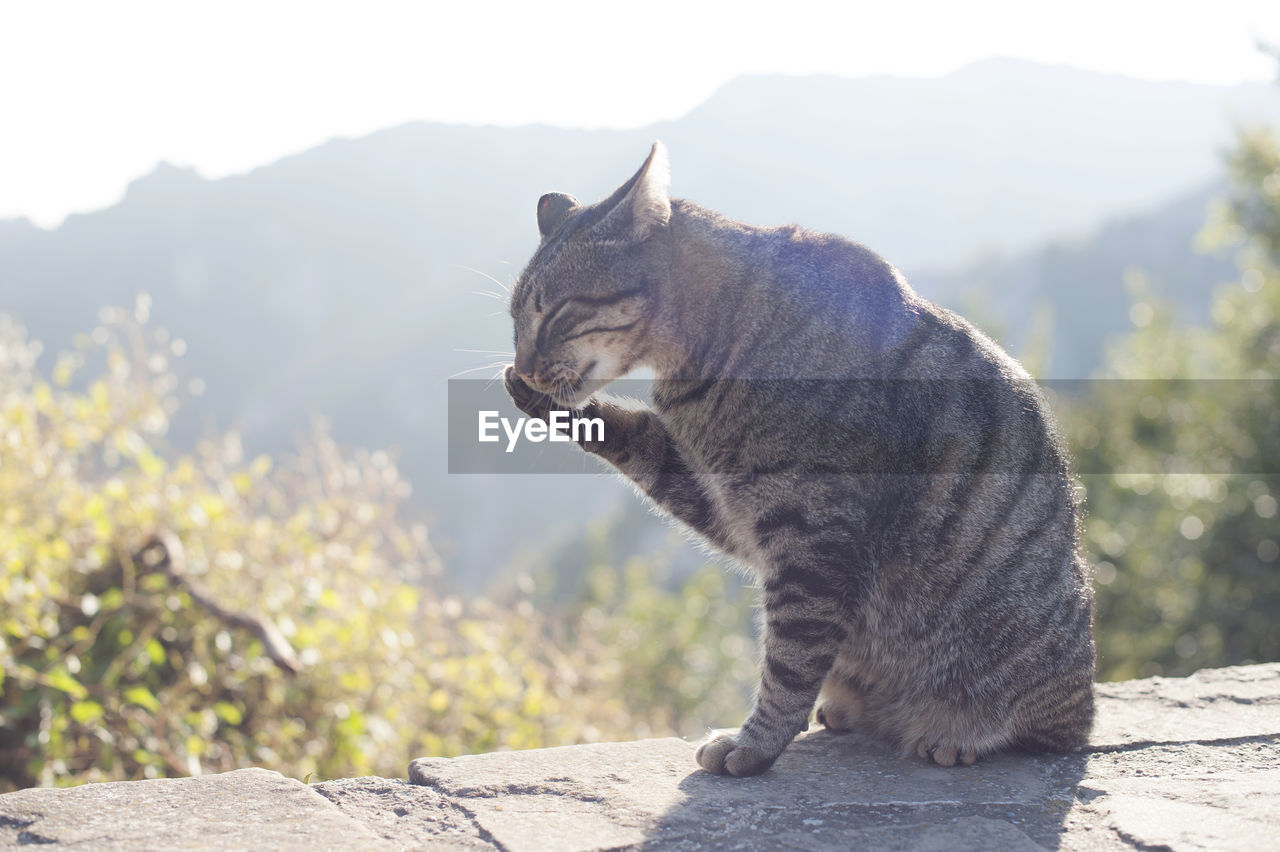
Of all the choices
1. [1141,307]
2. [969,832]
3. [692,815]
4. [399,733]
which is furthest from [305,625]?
[1141,307]

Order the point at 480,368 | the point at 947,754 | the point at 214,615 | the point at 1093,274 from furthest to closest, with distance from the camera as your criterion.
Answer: the point at 1093,274 → the point at 214,615 → the point at 480,368 → the point at 947,754

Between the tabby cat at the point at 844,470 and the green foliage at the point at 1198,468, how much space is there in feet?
19.3

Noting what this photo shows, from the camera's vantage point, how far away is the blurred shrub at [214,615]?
110 inches

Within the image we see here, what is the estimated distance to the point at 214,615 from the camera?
3.06 metres

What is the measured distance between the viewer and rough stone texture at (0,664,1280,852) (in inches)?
58.2

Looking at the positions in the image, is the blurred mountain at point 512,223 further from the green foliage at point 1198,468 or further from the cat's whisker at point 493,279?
the cat's whisker at point 493,279

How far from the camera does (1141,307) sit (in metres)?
9.47

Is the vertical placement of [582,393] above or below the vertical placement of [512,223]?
below

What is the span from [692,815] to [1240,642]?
704 centimetres

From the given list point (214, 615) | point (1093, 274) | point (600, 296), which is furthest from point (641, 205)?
point (1093, 274)

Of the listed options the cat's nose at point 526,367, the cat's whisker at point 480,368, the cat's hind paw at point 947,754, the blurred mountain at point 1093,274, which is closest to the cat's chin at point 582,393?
the cat's nose at point 526,367

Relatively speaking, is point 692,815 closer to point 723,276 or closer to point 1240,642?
point 723,276

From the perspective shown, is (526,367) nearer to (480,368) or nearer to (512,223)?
(480,368)

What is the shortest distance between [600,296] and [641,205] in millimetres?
234
